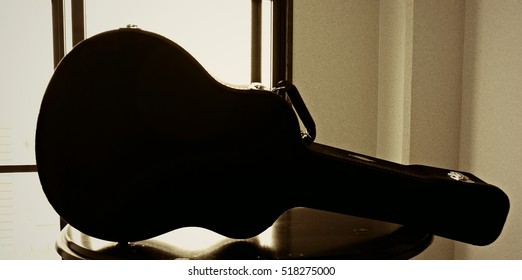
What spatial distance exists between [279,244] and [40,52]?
4.76 feet

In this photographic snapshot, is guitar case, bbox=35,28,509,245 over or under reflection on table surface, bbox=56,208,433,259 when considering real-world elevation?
over

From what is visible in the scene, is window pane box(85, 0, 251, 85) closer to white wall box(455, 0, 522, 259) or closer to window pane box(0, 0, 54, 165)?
window pane box(0, 0, 54, 165)

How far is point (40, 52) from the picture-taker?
5.50 feet

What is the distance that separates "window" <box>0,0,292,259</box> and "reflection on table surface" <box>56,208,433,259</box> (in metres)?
0.97

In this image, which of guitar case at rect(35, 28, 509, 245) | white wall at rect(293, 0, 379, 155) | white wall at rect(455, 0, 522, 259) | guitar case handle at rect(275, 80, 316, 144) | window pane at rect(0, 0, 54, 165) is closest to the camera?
guitar case at rect(35, 28, 509, 245)

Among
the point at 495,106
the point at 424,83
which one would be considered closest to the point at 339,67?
the point at 424,83

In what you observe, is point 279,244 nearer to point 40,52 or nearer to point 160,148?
point 160,148

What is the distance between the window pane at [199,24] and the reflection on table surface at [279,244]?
105cm

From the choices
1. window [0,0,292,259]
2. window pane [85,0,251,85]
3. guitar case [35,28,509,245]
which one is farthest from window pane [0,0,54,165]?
guitar case [35,28,509,245]

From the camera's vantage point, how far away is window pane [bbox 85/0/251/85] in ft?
5.58

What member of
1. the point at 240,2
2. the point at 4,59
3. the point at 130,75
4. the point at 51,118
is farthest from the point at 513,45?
the point at 4,59

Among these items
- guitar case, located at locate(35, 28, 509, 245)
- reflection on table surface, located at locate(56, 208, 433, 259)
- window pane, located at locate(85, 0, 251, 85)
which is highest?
window pane, located at locate(85, 0, 251, 85)

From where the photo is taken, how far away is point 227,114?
655mm
